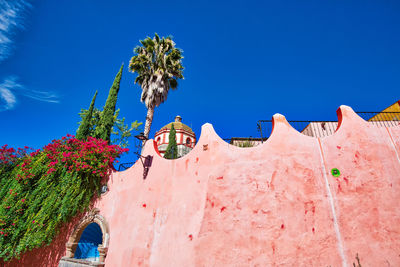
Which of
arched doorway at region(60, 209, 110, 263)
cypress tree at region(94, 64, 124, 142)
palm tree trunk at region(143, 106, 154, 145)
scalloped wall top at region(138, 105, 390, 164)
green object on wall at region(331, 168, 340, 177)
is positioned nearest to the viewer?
green object on wall at region(331, 168, 340, 177)

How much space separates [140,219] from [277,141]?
5.13 metres

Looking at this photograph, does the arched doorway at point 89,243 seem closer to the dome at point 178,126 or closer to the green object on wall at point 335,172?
the green object on wall at point 335,172

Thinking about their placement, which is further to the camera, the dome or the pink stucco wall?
the dome

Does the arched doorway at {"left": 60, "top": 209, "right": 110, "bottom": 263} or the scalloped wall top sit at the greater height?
the scalloped wall top

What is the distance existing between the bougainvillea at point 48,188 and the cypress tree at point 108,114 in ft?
13.3

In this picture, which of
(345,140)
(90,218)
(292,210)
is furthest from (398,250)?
(90,218)

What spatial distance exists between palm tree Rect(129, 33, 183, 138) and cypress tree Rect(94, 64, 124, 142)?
2018mm

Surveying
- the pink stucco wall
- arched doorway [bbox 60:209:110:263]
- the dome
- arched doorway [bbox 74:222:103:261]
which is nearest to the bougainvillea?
arched doorway [bbox 60:209:110:263]

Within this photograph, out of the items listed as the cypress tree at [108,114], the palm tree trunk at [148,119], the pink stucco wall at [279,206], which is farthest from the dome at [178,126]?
the pink stucco wall at [279,206]

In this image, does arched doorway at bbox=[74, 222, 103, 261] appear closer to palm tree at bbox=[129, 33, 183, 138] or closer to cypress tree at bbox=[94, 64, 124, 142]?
cypress tree at bbox=[94, 64, 124, 142]

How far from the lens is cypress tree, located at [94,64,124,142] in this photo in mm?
12312

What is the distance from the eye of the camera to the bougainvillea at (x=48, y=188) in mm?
6699

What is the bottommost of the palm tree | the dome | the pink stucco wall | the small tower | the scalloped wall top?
the pink stucco wall

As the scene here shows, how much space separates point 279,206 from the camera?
4.64 metres
